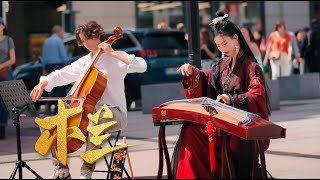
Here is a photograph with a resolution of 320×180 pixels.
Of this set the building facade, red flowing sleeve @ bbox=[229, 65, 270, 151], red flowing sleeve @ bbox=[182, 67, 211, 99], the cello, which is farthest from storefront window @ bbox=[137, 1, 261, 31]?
red flowing sleeve @ bbox=[229, 65, 270, 151]

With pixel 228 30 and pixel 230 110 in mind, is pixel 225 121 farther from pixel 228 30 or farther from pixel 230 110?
pixel 228 30

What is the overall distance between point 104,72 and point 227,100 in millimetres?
1333

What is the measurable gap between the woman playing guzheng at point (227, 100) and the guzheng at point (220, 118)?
16cm

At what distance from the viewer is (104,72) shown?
8078mm

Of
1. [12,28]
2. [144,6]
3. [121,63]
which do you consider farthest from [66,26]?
[121,63]

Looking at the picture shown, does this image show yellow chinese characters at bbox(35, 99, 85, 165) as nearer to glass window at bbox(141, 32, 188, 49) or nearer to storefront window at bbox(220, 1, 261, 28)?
glass window at bbox(141, 32, 188, 49)

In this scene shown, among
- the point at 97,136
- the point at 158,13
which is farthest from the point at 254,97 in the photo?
the point at 158,13

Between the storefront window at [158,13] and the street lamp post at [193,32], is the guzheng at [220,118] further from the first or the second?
the storefront window at [158,13]

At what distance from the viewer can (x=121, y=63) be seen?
8.12m

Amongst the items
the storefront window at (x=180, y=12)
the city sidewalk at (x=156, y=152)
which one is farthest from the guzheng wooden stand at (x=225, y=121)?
the storefront window at (x=180, y=12)

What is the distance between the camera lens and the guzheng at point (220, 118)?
271 inches

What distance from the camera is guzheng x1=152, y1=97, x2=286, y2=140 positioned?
688 cm

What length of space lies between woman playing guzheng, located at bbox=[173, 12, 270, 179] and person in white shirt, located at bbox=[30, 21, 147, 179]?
67cm

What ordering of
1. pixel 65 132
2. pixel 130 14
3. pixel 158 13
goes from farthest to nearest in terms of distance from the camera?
1. pixel 158 13
2. pixel 130 14
3. pixel 65 132
